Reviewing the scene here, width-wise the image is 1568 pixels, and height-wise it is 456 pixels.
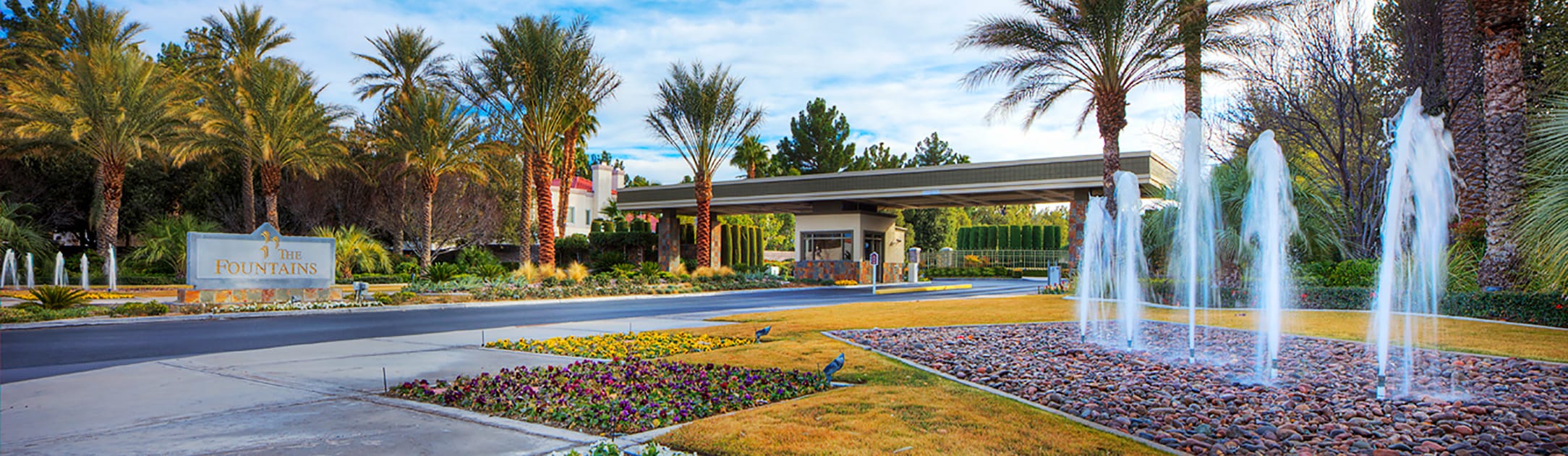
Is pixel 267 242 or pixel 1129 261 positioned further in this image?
pixel 267 242

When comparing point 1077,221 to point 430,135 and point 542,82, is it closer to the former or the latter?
point 542,82

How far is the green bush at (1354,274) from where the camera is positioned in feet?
57.4

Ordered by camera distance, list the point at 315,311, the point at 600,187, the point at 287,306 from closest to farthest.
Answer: the point at 315,311 < the point at 287,306 < the point at 600,187

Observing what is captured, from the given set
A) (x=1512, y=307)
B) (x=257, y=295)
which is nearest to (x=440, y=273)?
(x=257, y=295)

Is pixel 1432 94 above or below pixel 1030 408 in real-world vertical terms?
above

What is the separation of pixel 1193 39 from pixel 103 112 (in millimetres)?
35238

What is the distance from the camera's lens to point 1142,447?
528 cm

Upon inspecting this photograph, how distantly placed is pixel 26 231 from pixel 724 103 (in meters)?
24.9

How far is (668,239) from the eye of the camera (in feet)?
144

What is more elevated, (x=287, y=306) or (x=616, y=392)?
(x=616, y=392)

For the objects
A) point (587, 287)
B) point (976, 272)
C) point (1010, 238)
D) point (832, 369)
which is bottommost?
point (976, 272)

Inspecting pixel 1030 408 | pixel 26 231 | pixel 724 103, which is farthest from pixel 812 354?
pixel 26 231

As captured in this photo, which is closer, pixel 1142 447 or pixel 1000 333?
pixel 1142 447

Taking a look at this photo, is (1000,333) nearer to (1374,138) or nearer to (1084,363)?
(1084,363)
